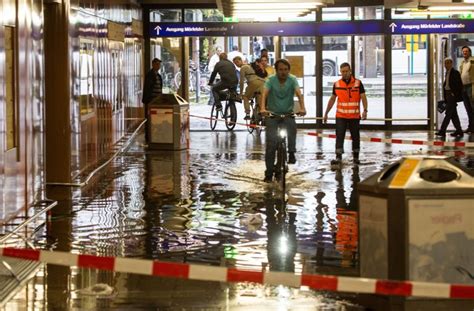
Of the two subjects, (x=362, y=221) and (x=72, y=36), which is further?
(x=72, y=36)

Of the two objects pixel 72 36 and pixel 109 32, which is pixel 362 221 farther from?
pixel 109 32

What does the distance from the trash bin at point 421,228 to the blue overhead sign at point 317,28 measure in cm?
2119

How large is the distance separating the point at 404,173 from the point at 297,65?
A: 2189 centimetres

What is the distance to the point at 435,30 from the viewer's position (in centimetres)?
2831

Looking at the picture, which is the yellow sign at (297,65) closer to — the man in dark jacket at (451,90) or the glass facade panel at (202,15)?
the glass facade panel at (202,15)

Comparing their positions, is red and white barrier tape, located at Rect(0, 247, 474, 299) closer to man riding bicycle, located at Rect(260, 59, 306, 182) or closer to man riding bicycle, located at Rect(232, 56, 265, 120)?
man riding bicycle, located at Rect(260, 59, 306, 182)

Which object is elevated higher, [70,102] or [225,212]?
[70,102]

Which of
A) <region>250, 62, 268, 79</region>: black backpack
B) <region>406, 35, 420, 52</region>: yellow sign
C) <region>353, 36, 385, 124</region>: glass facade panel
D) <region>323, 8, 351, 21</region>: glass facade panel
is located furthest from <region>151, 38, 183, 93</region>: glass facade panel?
<region>406, 35, 420, 52</region>: yellow sign

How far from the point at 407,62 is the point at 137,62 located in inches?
263

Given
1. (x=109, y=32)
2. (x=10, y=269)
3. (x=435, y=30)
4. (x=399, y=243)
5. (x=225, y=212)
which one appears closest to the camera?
(x=399, y=243)

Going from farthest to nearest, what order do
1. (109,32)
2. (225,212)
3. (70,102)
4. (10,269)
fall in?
1. (109,32)
2. (70,102)
3. (225,212)
4. (10,269)

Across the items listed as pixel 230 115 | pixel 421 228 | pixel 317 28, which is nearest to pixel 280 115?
pixel 421 228

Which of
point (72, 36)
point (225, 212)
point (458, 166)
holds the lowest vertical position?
point (225, 212)

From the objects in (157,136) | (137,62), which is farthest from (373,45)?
(157,136)
